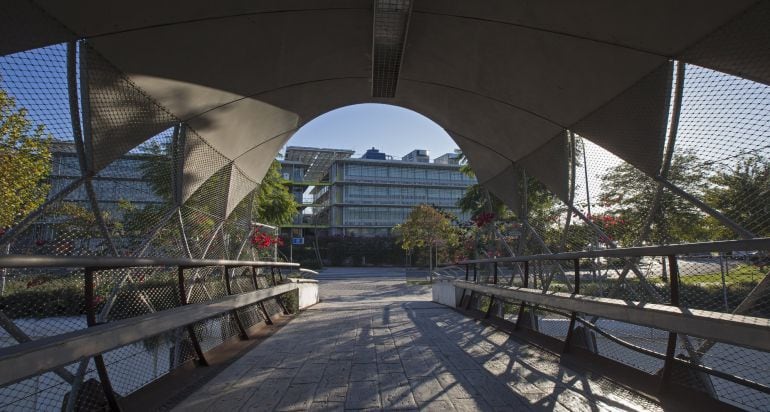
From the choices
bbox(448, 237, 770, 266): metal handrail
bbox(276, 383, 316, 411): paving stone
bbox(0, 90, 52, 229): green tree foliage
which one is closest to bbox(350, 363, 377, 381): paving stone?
bbox(276, 383, 316, 411): paving stone

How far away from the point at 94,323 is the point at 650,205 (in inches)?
203

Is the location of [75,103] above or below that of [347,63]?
below

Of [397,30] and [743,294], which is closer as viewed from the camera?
[743,294]

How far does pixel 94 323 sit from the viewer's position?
291 cm

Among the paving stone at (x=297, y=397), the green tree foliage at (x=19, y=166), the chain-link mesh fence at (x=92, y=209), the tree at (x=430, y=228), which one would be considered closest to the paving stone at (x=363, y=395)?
the paving stone at (x=297, y=397)

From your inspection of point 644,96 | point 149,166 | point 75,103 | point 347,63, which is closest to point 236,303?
point 149,166

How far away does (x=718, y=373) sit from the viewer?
9.96 feet

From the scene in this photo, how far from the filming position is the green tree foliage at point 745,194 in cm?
367

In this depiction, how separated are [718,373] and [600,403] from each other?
2.54ft

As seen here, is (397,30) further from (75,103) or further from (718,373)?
(718,373)

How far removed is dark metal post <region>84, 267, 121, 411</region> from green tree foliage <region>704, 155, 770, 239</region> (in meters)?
4.91

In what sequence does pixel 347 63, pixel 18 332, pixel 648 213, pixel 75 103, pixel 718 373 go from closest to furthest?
pixel 18 332, pixel 718 373, pixel 75 103, pixel 648 213, pixel 347 63

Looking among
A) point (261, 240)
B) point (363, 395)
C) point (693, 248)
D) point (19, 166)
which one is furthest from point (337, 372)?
point (261, 240)

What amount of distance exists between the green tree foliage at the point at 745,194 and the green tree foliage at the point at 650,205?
0.16 metres
